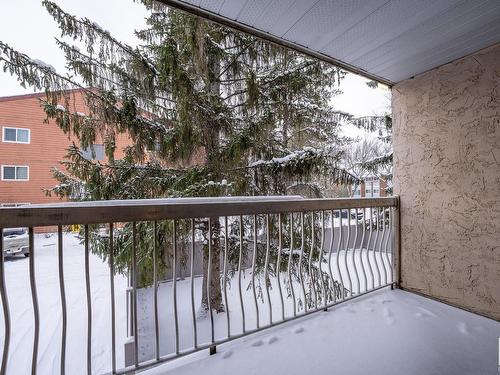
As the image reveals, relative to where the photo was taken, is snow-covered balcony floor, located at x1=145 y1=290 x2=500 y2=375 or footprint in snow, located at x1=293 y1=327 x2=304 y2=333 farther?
footprint in snow, located at x1=293 y1=327 x2=304 y2=333

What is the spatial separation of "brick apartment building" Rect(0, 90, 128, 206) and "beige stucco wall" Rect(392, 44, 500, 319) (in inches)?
227

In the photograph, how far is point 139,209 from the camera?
1343 millimetres

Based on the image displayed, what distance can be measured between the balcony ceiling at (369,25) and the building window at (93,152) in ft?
9.85

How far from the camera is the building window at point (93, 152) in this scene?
389cm

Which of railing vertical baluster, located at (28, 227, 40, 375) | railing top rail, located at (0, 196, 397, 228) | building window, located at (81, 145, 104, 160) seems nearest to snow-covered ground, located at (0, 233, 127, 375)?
building window, located at (81, 145, 104, 160)

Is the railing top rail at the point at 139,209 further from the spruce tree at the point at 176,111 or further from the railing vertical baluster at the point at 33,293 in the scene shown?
the spruce tree at the point at 176,111

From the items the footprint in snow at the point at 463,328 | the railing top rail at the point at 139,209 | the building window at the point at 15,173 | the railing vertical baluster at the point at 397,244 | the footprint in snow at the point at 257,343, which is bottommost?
the footprint in snow at the point at 463,328

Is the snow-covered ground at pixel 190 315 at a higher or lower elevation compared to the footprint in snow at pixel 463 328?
lower

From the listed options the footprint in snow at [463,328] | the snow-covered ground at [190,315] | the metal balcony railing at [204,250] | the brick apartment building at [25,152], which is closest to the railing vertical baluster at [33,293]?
the metal balcony railing at [204,250]

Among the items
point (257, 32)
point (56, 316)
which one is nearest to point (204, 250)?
point (257, 32)

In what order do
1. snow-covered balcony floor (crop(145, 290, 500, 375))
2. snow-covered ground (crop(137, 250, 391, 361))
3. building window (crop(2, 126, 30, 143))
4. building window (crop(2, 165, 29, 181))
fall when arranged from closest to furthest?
snow-covered balcony floor (crop(145, 290, 500, 375)), snow-covered ground (crop(137, 250, 391, 361)), building window (crop(2, 165, 29, 181)), building window (crop(2, 126, 30, 143))

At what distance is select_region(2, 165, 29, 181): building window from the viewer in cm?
564

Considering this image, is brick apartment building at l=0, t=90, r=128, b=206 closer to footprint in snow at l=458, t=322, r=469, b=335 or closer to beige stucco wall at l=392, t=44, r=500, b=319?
beige stucco wall at l=392, t=44, r=500, b=319

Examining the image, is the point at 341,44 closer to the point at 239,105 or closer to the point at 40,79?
the point at 239,105
